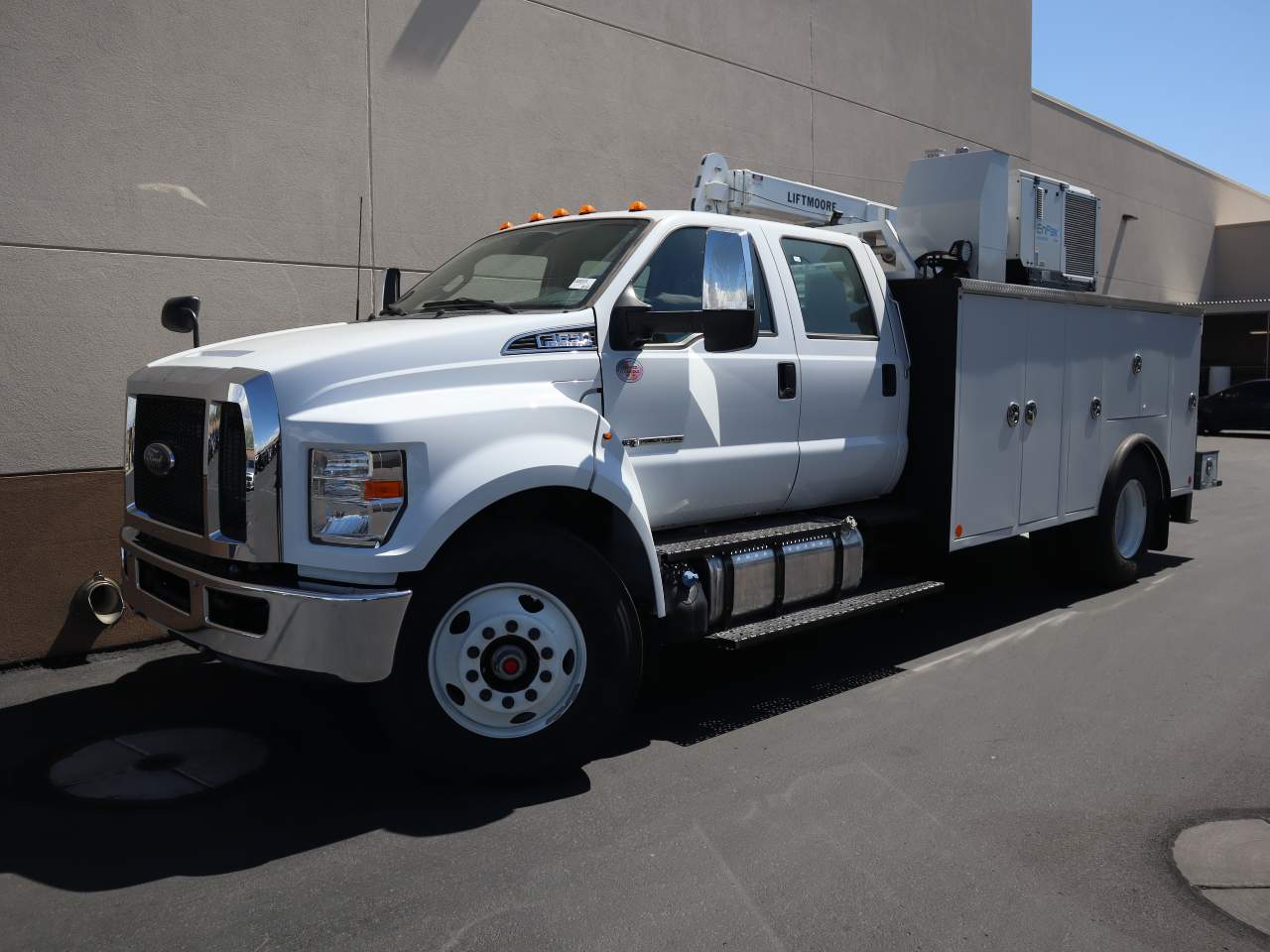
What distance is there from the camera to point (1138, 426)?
815 centimetres

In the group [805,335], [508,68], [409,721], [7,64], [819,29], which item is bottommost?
[409,721]

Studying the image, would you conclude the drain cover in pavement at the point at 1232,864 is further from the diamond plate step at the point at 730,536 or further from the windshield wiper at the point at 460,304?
the windshield wiper at the point at 460,304

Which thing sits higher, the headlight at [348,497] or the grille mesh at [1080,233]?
the grille mesh at [1080,233]

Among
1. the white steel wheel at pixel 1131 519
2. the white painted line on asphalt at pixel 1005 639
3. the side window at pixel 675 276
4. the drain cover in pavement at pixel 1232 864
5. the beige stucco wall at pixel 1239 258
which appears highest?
the beige stucco wall at pixel 1239 258

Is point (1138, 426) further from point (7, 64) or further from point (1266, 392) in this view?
point (1266, 392)

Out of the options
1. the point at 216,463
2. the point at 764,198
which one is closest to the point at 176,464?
the point at 216,463

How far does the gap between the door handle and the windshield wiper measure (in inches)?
58.0

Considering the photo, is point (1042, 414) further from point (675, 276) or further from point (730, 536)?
point (675, 276)

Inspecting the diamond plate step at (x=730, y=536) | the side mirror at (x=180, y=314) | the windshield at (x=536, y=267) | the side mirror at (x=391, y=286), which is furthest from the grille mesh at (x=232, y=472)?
the side mirror at (x=391, y=286)

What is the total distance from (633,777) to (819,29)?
31.8 feet

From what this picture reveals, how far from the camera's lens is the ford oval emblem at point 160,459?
428 cm

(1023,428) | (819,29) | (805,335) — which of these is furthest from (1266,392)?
(805,335)

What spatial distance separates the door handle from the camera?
5.45 m

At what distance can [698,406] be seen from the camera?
Answer: 504 cm
